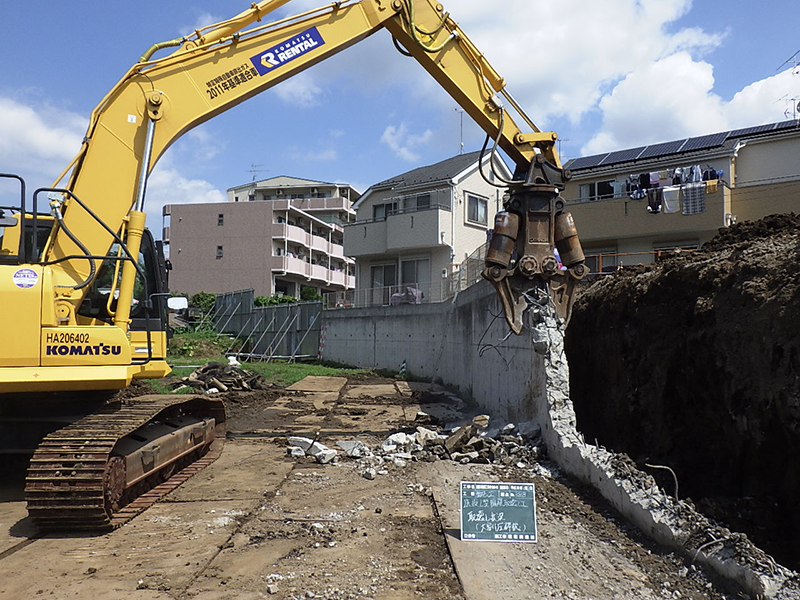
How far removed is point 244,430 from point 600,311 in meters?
5.57

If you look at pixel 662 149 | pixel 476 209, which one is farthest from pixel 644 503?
pixel 476 209

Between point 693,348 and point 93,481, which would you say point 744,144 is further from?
point 93,481

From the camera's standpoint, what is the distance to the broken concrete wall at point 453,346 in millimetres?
8320

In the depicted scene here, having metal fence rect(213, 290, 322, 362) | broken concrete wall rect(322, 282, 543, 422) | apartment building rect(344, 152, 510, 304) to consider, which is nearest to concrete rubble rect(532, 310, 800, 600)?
broken concrete wall rect(322, 282, 543, 422)

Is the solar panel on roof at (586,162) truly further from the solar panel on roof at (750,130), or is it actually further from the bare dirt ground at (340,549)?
the bare dirt ground at (340,549)

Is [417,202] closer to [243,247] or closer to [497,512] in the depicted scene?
[243,247]

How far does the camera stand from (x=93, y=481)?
14.9 ft

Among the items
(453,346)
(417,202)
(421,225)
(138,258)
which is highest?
(417,202)

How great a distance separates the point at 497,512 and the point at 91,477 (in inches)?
117

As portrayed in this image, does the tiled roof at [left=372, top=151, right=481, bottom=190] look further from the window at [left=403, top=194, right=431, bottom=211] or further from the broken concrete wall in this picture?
the broken concrete wall

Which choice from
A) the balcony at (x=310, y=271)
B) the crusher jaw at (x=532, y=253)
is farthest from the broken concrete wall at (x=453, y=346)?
the balcony at (x=310, y=271)

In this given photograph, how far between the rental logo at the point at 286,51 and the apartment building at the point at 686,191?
35.1 ft

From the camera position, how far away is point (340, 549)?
13.7ft

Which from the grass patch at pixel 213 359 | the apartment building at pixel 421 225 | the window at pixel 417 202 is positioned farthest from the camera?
the window at pixel 417 202
